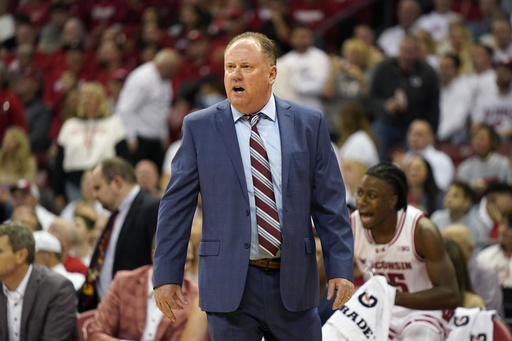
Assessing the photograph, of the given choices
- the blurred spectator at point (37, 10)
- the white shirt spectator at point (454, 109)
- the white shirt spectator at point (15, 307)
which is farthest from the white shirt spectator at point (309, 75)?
the white shirt spectator at point (15, 307)

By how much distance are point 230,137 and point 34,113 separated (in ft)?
30.4

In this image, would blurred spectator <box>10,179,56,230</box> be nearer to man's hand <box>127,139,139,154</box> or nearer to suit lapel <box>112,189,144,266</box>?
man's hand <box>127,139,139,154</box>

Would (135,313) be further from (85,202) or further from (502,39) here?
(502,39)

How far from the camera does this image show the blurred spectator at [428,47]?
11500mm

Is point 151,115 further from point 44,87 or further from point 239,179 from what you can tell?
point 239,179

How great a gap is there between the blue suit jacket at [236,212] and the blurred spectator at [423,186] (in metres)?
5.39

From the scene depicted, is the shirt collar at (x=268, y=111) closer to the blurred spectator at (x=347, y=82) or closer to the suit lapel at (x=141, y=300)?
the suit lapel at (x=141, y=300)

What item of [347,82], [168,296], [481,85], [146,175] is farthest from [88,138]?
[168,296]

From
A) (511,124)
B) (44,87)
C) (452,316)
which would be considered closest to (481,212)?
(511,124)

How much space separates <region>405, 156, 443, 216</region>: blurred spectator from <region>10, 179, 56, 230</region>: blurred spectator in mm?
3648

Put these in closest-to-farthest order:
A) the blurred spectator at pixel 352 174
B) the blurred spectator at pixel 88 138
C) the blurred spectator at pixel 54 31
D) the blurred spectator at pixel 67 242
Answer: the blurred spectator at pixel 67 242, the blurred spectator at pixel 352 174, the blurred spectator at pixel 88 138, the blurred spectator at pixel 54 31

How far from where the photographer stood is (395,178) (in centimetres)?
512

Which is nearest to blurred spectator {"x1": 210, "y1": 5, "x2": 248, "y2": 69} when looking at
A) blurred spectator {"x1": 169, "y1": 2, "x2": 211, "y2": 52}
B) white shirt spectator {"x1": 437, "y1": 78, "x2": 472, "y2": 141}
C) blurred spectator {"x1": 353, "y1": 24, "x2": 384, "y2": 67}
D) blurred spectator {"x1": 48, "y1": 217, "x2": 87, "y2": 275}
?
blurred spectator {"x1": 169, "y1": 2, "x2": 211, "y2": 52}

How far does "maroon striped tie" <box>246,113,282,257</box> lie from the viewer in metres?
3.42
